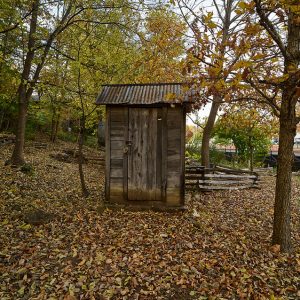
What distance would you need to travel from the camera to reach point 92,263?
4543 millimetres

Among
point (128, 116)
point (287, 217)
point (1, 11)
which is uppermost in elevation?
point (1, 11)

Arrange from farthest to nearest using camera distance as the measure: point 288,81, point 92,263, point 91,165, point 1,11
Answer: point 91,165, point 1,11, point 92,263, point 288,81

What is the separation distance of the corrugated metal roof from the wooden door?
10.7 inches

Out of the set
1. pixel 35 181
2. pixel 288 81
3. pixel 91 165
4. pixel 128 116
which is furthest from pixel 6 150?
pixel 288 81

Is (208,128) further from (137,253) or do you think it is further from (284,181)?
(137,253)

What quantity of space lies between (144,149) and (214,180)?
15.8 feet

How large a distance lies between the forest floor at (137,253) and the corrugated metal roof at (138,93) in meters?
2.76

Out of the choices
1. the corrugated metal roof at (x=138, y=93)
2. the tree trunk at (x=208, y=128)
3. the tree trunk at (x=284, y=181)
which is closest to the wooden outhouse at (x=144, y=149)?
the corrugated metal roof at (x=138, y=93)

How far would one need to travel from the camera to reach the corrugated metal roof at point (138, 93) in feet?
22.3

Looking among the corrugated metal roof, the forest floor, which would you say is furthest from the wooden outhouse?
the forest floor

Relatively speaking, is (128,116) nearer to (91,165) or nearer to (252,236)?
(252,236)

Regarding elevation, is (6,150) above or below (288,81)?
below

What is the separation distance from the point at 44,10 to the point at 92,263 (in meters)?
Result: 8.07

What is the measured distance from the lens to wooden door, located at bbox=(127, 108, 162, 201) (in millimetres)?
6969
